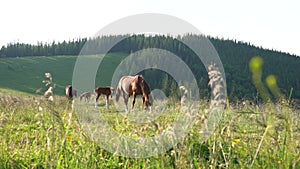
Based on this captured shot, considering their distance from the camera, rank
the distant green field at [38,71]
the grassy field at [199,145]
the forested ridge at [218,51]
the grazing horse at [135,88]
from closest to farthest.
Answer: the grassy field at [199,145] < the grazing horse at [135,88] < the distant green field at [38,71] < the forested ridge at [218,51]

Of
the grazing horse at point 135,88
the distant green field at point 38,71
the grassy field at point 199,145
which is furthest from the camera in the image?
the distant green field at point 38,71

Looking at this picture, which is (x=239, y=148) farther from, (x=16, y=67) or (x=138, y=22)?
(x=16, y=67)

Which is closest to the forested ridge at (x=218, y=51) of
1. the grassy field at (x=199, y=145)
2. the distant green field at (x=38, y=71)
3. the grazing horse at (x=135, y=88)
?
the distant green field at (x=38, y=71)

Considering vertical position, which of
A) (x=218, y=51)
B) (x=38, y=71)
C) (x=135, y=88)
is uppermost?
(x=218, y=51)

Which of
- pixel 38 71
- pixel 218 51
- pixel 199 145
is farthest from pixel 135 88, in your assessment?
pixel 218 51

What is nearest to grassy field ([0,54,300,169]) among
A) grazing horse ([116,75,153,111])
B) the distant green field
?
grazing horse ([116,75,153,111])

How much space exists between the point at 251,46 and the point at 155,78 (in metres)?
75.8

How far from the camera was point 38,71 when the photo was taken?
136375 millimetres

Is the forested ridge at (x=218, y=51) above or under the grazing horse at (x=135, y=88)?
above

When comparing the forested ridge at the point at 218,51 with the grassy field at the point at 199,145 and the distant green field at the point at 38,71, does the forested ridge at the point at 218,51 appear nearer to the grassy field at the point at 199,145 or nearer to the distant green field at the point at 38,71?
the distant green field at the point at 38,71

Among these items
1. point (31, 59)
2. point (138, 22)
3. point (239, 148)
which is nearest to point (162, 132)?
point (239, 148)

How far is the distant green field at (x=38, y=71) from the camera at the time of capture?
4604 inches

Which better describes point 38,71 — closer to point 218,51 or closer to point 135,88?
point 218,51

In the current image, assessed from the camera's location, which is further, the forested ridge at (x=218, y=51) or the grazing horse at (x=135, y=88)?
the forested ridge at (x=218, y=51)
